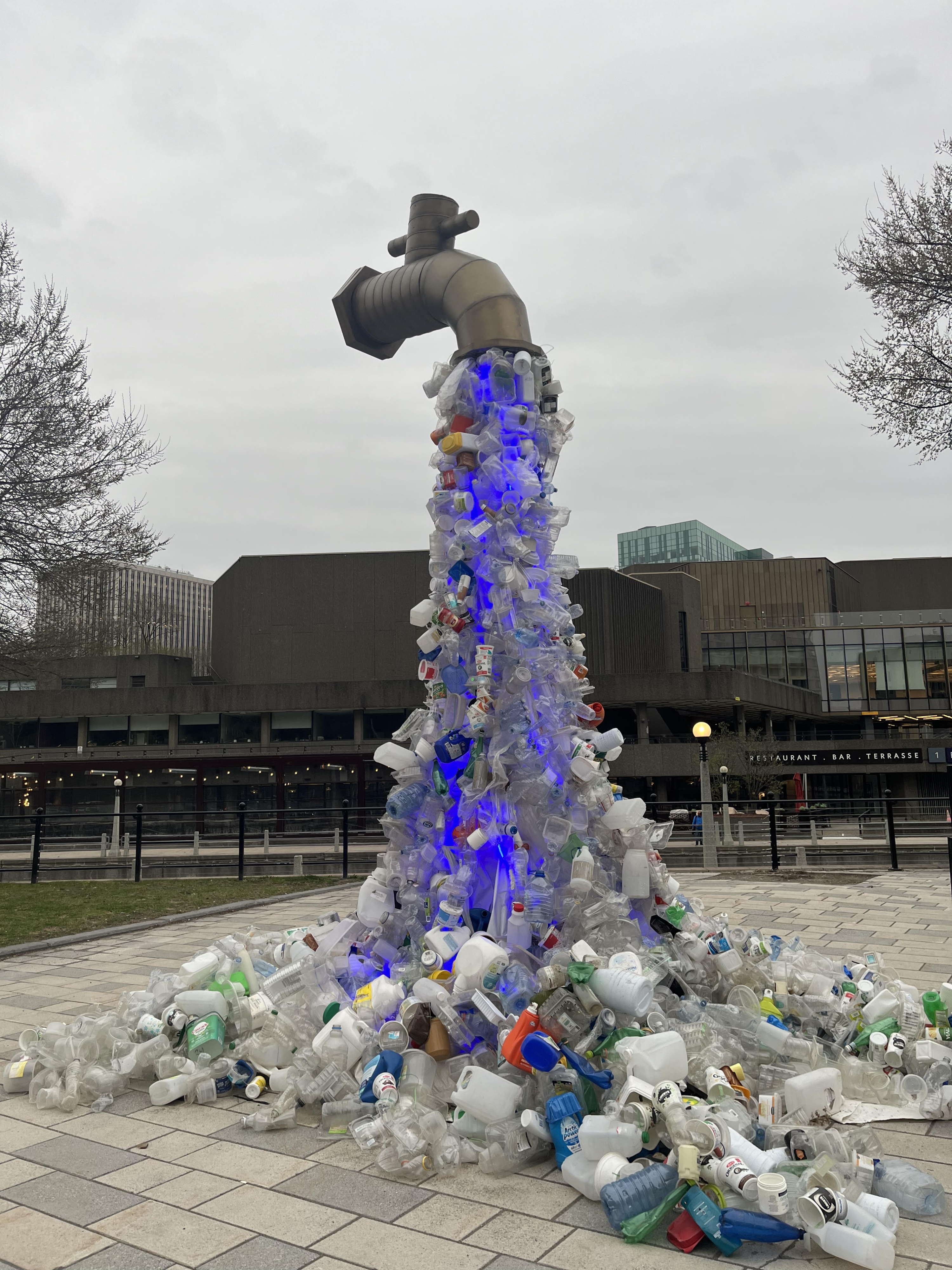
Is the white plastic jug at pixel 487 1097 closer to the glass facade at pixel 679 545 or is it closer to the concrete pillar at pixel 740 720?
the concrete pillar at pixel 740 720

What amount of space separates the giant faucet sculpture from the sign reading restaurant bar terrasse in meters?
44.4

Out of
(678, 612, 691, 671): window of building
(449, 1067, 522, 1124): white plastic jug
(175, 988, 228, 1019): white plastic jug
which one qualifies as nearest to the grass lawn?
(175, 988, 228, 1019): white plastic jug

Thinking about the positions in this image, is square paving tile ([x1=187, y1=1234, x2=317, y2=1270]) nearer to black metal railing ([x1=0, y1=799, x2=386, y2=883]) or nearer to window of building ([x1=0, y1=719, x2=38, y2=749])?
black metal railing ([x1=0, y1=799, x2=386, y2=883])

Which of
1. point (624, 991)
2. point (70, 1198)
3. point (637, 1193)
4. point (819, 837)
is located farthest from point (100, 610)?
point (819, 837)

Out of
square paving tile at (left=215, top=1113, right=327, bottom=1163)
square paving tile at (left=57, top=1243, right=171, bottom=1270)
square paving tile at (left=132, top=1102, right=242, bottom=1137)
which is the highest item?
square paving tile at (left=57, top=1243, right=171, bottom=1270)

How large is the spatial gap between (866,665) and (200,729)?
39397 millimetres

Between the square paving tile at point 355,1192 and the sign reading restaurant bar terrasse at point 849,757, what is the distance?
46332 millimetres

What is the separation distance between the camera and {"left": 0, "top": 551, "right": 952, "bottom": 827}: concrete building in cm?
4450

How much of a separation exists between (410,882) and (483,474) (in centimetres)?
239

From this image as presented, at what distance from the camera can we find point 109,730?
47.2 meters

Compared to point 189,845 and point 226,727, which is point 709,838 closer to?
point 189,845

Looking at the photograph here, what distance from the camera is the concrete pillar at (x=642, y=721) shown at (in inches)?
1720

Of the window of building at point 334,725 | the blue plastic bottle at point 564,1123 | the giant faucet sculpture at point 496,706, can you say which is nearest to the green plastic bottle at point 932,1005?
the giant faucet sculpture at point 496,706

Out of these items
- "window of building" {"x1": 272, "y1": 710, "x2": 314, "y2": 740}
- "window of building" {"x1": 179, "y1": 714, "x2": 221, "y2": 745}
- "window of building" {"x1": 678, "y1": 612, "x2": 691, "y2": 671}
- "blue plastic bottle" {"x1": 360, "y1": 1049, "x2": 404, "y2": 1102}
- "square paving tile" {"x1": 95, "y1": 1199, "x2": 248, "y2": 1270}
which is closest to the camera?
"square paving tile" {"x1": 95, "y1": 1199, "x2": 248, "y2": 1270}
